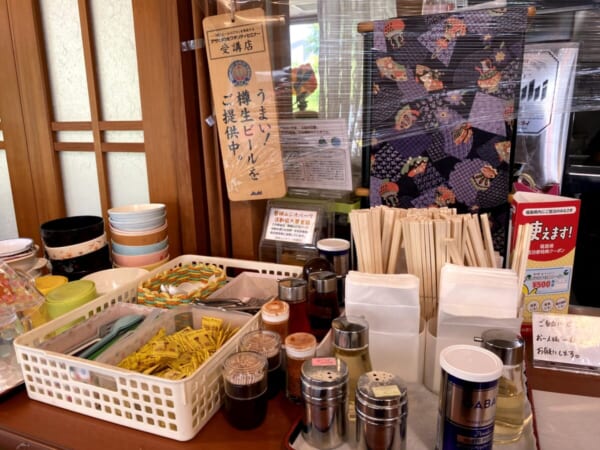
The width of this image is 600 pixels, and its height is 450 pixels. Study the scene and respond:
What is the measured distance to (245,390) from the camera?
751 millimetres

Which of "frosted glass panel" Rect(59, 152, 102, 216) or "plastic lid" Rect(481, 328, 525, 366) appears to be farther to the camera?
"frosted glass panel" Rect(59, 152, 102, 216)

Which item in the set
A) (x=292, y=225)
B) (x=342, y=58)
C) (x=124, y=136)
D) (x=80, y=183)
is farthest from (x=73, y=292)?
(x=342, y=58)

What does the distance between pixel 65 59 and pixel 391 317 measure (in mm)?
1551

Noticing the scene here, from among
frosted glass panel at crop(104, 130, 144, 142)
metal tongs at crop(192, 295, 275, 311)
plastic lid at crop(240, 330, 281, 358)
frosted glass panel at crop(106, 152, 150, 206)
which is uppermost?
frosted glass panel at crop(104, 130, 144, 142)

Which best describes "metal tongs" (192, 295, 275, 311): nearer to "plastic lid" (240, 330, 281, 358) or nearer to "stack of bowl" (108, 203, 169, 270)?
"plastic lid" (240, 330, 281, 358)

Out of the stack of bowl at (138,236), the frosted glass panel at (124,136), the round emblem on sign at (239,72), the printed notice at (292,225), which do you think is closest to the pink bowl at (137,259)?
the stack of bowl at (138,236)

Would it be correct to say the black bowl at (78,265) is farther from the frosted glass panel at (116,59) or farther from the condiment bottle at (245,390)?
the condiment bottle at (245,390)

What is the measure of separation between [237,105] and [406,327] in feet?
2.75

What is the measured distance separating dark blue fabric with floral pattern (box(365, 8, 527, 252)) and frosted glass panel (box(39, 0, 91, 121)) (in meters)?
1.06

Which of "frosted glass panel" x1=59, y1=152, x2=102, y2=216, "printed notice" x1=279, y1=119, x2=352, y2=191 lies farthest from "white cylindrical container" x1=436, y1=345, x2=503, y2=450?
"frosted glass panel" x1=59, y1=152, x2=102, y2=216

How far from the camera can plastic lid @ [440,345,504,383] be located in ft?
2.03

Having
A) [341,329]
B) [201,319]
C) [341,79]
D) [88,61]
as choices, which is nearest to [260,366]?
[341,329]

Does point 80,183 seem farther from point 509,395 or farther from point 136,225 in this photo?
point 509,395

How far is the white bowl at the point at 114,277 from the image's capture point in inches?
46.6
